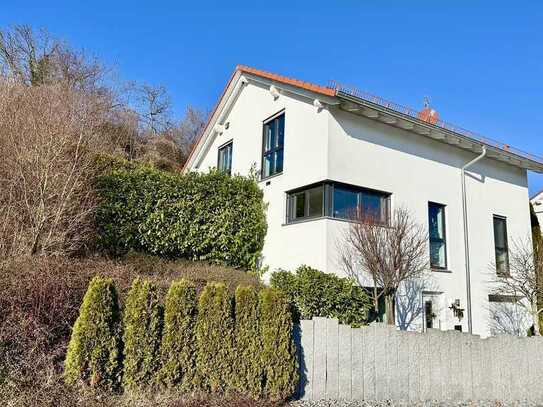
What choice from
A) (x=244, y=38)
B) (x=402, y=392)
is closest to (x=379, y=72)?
(x=244, y=38)

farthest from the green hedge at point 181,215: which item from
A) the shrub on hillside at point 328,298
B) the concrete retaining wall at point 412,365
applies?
the concrete retaining wall at point 412,365

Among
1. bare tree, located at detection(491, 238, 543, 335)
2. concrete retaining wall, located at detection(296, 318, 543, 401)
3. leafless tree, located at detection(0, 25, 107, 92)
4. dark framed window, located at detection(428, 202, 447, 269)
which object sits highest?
leafless tree, located at detection(0, 25, 107, 92)

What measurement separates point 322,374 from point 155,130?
76.3 ft

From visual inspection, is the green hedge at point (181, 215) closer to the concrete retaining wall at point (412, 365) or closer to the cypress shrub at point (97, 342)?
the cypress shrub at point (97, 342)

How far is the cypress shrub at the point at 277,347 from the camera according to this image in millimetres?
5711

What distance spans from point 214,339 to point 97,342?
1.51 m

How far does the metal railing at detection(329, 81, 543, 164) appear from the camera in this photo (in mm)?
10016

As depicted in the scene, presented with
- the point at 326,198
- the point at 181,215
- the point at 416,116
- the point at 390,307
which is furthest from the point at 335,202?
the point at 181,215

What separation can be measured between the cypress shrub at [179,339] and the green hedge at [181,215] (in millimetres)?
A: 5099

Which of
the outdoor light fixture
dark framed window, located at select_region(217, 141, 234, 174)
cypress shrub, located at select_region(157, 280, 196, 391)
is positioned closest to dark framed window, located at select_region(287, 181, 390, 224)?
the outdoor light fixture

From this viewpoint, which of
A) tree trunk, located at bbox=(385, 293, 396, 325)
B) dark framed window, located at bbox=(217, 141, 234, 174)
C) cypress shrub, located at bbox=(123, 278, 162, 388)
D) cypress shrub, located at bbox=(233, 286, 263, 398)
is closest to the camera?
cypress shrub, located at bbox=(123, 278, 162, 388)

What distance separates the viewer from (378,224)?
31.0 ft

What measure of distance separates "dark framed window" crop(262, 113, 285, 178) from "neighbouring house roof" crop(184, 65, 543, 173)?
3.81 ft

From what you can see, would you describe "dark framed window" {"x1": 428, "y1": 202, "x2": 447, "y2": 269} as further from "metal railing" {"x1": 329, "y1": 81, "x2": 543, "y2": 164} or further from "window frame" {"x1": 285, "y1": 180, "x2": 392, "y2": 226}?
"metal railing" {"x1": 329, "y1": 81, "x2": 543, "y2": 164}
